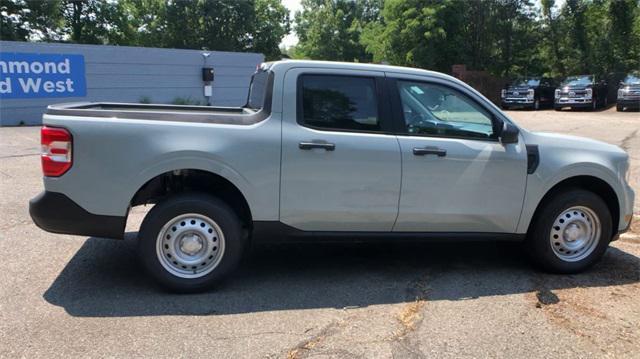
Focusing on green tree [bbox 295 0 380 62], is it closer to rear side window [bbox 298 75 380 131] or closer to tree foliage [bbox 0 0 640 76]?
tree foliage [bbox 0 0 640 76]

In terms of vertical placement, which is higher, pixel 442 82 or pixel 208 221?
pixel 442 82

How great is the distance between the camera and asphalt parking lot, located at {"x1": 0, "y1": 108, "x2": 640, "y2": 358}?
3.77m

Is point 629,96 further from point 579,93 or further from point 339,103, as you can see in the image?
point 339,103

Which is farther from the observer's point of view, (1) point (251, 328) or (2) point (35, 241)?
(2) point (35, 241)

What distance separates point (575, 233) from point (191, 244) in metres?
3.46

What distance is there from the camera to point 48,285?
4656 mm

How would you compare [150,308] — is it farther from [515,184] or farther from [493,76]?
[493,76]

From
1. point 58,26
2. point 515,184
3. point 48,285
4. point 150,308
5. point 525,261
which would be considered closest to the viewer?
point 150,308

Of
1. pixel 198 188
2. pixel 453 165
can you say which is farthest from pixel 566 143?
pixel 198 188

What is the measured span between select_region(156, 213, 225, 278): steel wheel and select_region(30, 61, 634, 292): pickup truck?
1 cm

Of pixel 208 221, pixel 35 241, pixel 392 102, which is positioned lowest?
pixel 35 241

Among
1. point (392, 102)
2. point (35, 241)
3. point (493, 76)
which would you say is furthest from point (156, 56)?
point (493, 76)

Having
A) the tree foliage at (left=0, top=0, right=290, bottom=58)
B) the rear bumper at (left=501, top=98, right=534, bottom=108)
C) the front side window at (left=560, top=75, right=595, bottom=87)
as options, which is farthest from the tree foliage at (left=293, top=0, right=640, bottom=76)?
the tree foliage at (left=0, top=0, right=290, bottom=58)

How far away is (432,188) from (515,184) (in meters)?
0.77
